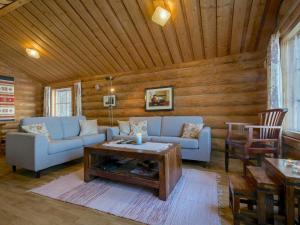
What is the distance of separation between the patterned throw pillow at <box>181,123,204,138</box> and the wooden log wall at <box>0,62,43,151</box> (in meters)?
5.51

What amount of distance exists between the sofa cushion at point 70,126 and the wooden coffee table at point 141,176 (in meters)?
1.60

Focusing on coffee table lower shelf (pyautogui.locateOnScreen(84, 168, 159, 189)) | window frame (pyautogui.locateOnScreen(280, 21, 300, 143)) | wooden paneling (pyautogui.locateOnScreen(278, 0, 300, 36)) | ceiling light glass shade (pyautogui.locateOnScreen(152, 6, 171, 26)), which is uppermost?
ceiling light glass shade (pyautogui.locateOnScreen(152, 6, 171, 26))

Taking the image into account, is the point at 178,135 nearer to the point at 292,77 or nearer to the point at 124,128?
the point at 124,128

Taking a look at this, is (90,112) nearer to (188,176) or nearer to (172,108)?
(172,108)

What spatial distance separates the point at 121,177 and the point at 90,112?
368cm

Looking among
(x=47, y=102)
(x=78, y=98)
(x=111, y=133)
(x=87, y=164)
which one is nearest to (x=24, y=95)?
(x=47, y=102)

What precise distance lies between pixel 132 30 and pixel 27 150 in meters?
2.74

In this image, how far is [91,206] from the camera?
5.60 feet

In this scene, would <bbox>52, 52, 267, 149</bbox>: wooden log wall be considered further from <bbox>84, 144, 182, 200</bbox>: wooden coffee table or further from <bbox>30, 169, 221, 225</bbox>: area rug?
<bbox>84, 144, 182, 200</bbox>: wooden coffee table

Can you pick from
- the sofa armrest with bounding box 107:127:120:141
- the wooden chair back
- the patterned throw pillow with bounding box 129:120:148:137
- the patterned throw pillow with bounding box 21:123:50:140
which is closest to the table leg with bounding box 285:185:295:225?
the wooden chair back

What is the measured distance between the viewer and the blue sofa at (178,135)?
2.87m

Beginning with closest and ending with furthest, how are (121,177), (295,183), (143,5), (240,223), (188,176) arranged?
(295,183) < (240,223) < (121,177) < (188,176) < (143,5)

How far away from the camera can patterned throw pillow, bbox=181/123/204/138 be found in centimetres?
320

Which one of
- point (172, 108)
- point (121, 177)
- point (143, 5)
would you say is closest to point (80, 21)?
point (143, 5)
